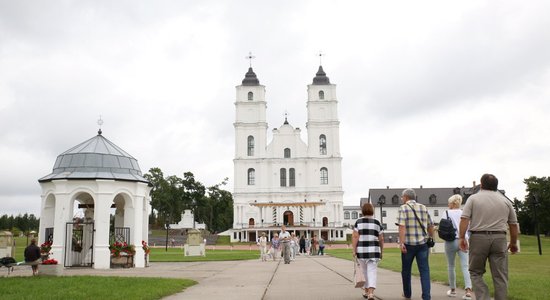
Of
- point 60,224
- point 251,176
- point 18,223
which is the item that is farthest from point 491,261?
point 18,223

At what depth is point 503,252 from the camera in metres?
7.16

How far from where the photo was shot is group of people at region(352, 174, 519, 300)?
283 inches

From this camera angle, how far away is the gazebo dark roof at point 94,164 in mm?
20719

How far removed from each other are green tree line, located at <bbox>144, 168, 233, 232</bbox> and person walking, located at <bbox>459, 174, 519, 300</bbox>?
75.3m

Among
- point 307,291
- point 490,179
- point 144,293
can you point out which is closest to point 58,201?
point 144,293

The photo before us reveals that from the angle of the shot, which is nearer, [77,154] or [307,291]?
[307,291]

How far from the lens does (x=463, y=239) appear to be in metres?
7.70

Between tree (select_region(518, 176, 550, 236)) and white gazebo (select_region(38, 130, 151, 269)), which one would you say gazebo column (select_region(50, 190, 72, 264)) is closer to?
white gazebo (select_region(38, 130, 151, 269))

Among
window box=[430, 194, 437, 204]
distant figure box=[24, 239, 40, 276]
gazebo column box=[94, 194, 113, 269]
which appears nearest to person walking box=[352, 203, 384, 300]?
distant figure box=[24, 239, 40, 276]

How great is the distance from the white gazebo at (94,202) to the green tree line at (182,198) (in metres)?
58.9

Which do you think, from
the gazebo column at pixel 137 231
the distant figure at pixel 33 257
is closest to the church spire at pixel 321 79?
the gazebo column at pixel 137 231

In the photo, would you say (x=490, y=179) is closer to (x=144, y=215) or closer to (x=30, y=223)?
(x=144, y=215)

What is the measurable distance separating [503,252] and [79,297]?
23.8 ft

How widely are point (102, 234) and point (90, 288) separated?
9487mm
